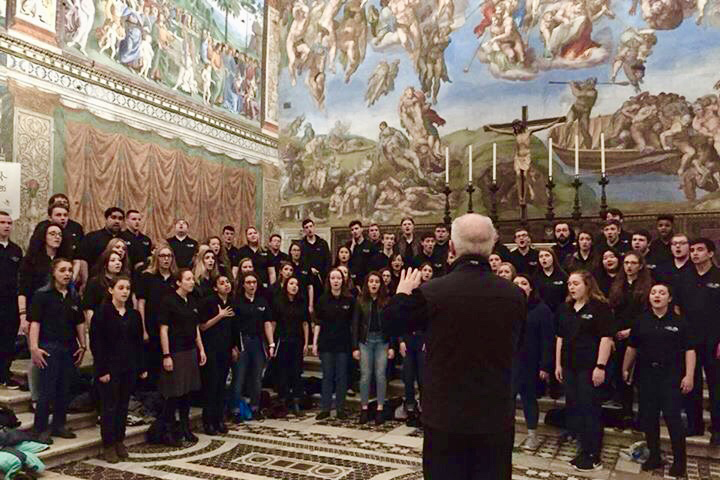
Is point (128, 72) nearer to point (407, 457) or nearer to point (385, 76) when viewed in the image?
point (385, 76)

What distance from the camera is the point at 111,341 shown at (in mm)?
5789

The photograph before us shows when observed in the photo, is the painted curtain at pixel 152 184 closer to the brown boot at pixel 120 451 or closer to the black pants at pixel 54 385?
the black pants at pixel 54 385

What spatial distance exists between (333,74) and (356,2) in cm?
188

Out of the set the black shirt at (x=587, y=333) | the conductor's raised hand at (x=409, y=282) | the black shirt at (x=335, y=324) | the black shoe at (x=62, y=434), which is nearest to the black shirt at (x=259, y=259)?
the black shirt at (x=335, y=324)

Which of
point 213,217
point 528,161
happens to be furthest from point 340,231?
point 528,161

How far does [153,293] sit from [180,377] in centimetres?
105

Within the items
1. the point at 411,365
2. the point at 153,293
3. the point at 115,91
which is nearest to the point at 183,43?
the point at 115,91

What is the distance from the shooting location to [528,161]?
38.3 feet

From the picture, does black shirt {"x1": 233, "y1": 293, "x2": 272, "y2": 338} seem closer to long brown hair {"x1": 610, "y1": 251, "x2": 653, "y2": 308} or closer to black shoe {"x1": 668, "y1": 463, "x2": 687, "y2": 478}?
long brown hair {"x1": 610, "y1": 251, "x2": 653, "y2": 308}

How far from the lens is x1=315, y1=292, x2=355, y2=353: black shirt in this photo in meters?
7.82

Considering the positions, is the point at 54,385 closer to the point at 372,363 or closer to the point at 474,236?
the point at 372,363

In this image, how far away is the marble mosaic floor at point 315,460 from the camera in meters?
5.57

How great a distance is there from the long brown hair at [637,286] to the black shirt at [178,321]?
4638 millimetres

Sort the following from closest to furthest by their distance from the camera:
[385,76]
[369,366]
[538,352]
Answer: [538,352], [369,366], [385,76]
